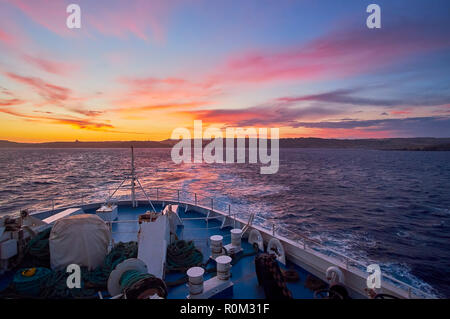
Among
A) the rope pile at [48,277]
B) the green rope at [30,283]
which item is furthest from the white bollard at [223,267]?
the green rope at [30,283]

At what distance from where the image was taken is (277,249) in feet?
22.5

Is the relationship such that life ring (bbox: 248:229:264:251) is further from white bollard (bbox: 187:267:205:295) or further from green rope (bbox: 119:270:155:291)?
green rope (bbox: 119:270:155:291)

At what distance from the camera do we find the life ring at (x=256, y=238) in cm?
742

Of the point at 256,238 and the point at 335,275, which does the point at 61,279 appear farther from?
the point at 335,275

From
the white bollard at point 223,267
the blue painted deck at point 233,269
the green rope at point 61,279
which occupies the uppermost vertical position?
the white bollard at point 223,267

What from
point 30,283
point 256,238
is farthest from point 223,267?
point 30,283

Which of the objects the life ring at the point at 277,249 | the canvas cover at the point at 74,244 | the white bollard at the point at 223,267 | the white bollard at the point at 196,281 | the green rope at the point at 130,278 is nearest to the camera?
the green rope at the point at 130,278

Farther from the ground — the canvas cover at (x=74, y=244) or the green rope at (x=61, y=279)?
the canvas cover at (x=74, y=244)

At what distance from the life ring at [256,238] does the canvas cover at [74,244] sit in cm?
451

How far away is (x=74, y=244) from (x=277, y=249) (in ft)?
17.5

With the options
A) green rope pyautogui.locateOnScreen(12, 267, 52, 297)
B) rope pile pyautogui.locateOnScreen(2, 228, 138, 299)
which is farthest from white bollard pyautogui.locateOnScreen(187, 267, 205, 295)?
green rope pyautogui.locateOnScreen(12, 267, 52, 297)

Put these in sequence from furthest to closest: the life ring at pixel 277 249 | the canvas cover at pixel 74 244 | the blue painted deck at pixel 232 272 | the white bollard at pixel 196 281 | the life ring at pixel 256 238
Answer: the life ring at pixel 256 238, the life ring at pixel 277 249, the canvas cover at pixel 74 244, the blue painted deck at pixel 232 272, the white bollard at pixel 196 281

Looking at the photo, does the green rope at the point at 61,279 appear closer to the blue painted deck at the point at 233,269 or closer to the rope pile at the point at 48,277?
the rope pile at the point at 48,277
